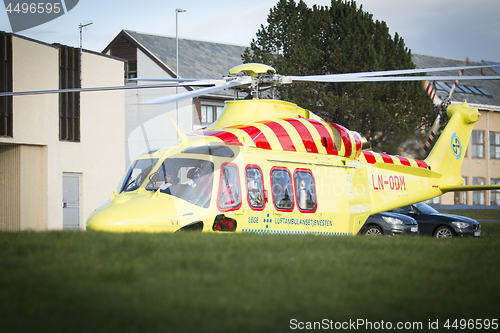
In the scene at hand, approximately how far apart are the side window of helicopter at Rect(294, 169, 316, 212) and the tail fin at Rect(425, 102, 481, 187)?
202 inches

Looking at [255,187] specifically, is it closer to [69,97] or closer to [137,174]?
[137,174]

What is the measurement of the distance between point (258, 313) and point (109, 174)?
1909cm

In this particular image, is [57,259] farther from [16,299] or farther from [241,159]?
[241,159]

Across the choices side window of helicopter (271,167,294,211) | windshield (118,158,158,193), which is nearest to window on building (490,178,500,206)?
side window of helicopter (271,167,294,211)

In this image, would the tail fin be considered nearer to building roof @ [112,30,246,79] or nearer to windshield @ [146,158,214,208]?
windshield @ [146,158,214,208]

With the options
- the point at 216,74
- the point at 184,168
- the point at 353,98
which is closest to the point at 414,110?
the point at 353,98

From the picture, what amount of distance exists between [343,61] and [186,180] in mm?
19247

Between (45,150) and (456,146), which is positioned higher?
(45,150)

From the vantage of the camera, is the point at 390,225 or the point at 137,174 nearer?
the point at 137,174

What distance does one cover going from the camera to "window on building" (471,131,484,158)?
39.7 metres

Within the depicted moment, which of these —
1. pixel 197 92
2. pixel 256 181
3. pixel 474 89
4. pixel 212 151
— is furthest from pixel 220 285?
pixel 474 89

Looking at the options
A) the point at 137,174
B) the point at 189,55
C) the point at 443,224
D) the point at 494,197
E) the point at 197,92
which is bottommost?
the point at 494,197

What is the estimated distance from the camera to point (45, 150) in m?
19.9

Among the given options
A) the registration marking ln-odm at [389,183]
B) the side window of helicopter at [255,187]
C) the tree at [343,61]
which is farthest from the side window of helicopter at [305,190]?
the tree at [343,61]
